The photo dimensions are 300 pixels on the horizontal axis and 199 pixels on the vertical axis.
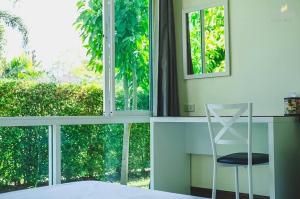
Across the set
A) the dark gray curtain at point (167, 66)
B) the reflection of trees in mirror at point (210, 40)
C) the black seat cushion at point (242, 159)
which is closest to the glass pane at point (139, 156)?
the dark gray curtain at point (167, 66)

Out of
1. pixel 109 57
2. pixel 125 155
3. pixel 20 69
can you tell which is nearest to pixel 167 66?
pixel 109 57

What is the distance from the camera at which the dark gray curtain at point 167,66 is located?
4.30 meters

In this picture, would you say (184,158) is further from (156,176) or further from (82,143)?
(82,143)

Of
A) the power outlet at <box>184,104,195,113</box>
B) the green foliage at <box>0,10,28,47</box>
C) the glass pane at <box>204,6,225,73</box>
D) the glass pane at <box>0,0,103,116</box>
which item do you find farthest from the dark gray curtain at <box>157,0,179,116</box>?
the green foliage at <box>0,10,28,47</box>

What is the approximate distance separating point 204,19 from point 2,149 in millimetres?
2389

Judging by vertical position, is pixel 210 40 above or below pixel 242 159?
above

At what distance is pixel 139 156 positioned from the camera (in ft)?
14.0

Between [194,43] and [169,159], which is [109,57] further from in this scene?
[169,159]

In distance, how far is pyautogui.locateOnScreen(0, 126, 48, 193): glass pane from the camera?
3.21 meters

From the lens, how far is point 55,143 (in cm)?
353

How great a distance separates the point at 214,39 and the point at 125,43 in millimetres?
920

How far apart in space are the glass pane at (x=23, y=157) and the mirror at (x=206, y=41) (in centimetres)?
176

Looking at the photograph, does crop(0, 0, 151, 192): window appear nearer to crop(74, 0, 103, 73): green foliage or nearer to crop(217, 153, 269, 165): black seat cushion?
crop(74, 0, 103, 73): green foliage

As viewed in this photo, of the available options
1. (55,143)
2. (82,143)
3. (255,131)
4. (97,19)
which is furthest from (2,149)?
(255,131)
